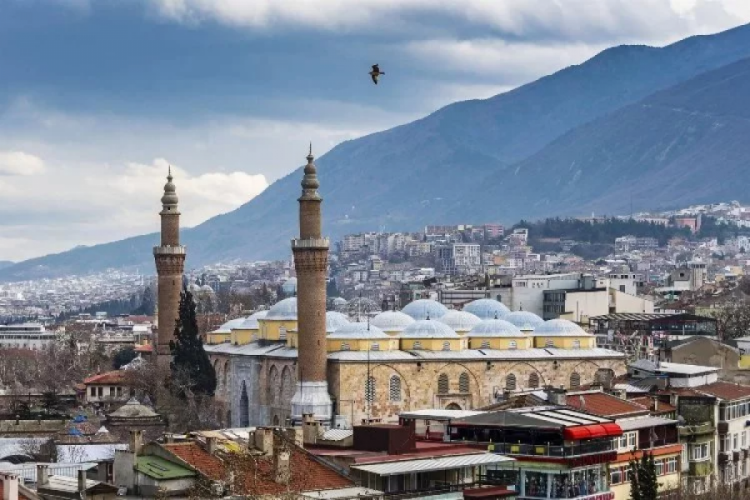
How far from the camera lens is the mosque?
64.7 meters

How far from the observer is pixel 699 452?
46.6 metres

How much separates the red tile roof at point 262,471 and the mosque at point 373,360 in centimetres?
2626

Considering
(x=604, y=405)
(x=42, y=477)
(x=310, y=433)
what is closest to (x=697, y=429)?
(x=604, y=405)

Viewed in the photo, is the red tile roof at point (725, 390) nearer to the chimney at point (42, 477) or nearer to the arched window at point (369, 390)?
the arched window at point (369, 390)

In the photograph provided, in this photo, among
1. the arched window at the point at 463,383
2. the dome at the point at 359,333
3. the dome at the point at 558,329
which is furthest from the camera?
the dome at the point at 558,329

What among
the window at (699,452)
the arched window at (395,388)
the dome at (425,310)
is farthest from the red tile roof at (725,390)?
the dome at (425,310)

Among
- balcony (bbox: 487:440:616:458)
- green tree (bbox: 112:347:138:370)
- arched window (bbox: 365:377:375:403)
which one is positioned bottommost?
green tree (bbox: 112:347:138:370)

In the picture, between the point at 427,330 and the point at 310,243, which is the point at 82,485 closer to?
the point at 310,243

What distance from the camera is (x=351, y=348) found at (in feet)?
218

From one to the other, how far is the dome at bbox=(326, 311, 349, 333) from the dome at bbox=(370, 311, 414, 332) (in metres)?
1.14

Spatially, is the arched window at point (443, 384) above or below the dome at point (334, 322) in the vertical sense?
below

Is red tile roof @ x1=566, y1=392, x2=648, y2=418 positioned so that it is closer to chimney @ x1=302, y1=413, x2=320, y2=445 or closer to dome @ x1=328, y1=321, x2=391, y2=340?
chimney @ x1=302, y1=413, x2=320, y2=445

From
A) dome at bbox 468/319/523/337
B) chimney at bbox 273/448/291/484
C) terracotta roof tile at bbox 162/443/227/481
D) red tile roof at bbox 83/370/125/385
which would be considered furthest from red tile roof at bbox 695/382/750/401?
red tile roof at bbox 83/370/125/385

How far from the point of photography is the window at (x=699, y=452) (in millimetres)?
46219
